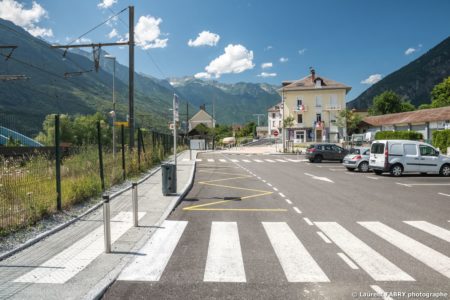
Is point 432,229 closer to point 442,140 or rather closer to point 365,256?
point 365,256

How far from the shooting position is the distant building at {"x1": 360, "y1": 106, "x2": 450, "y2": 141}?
43.0 metres

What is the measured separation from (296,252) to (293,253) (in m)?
0.08

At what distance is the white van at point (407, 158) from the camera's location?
1847 cm

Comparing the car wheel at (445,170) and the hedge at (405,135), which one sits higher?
the hedge at (405,135)

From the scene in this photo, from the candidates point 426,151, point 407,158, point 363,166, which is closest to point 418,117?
point 363,166

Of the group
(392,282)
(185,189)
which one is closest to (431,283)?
(392,282)

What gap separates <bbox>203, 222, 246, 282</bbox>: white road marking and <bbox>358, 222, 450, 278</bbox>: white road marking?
279cm

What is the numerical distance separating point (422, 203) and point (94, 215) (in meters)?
9.25

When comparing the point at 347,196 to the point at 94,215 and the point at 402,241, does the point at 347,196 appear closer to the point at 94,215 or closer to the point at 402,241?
the point at 402,241

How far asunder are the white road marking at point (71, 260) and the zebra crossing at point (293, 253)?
71cm

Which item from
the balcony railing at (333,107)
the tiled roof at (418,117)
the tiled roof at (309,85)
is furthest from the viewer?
the balcony railing at (333,107)

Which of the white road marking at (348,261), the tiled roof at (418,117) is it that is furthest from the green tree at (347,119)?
the white road marking at (348,261)

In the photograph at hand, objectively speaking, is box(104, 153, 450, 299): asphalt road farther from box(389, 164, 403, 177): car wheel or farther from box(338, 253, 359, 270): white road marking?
box(389, 164, 403, 177): car wheel

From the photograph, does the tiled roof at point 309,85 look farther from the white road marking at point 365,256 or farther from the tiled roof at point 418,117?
the white road marking at point 365,256
